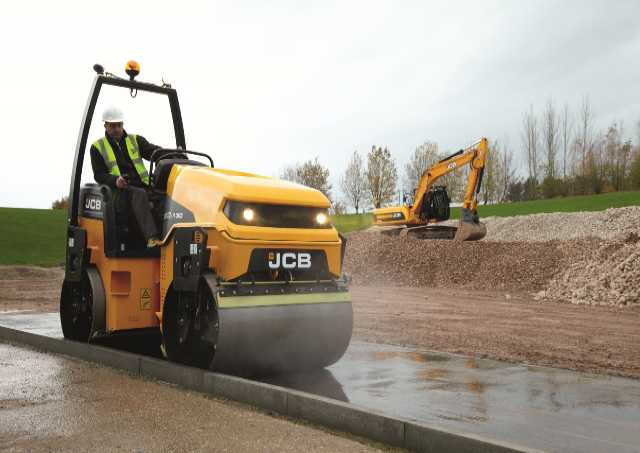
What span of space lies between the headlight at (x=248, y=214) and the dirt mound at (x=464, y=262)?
13163 mm

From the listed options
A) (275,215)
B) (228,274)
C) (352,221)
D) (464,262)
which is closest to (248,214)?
(275,215)

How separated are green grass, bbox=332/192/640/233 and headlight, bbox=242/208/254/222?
31.5m

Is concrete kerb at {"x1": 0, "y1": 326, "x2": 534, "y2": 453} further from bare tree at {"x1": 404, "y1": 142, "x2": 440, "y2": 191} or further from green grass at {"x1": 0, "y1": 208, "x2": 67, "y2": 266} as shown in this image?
bare tree at {"x1": 404, "y1": 142, "x2": 440, "y2": 191}

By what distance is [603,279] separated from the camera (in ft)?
49.2

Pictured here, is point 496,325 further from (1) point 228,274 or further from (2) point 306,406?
(2) point 306,406

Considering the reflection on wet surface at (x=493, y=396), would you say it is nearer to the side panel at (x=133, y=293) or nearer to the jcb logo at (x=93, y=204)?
the side panel at (x=133, y=293)

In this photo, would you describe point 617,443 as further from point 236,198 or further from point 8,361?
point 8,361

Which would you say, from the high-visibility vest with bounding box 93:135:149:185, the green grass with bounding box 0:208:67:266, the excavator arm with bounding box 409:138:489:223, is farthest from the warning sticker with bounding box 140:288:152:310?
the green grass with bounding box 0:208:67:266

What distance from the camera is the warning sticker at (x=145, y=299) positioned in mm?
6746

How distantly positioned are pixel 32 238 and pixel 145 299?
26298mm

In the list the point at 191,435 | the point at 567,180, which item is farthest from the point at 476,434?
the point at 567,180

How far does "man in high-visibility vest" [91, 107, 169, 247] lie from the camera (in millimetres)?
6867

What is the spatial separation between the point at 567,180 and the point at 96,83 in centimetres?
5045

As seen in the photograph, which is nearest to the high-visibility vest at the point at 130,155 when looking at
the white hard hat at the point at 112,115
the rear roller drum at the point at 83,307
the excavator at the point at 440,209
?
the white hard hat at the point at 112,115
